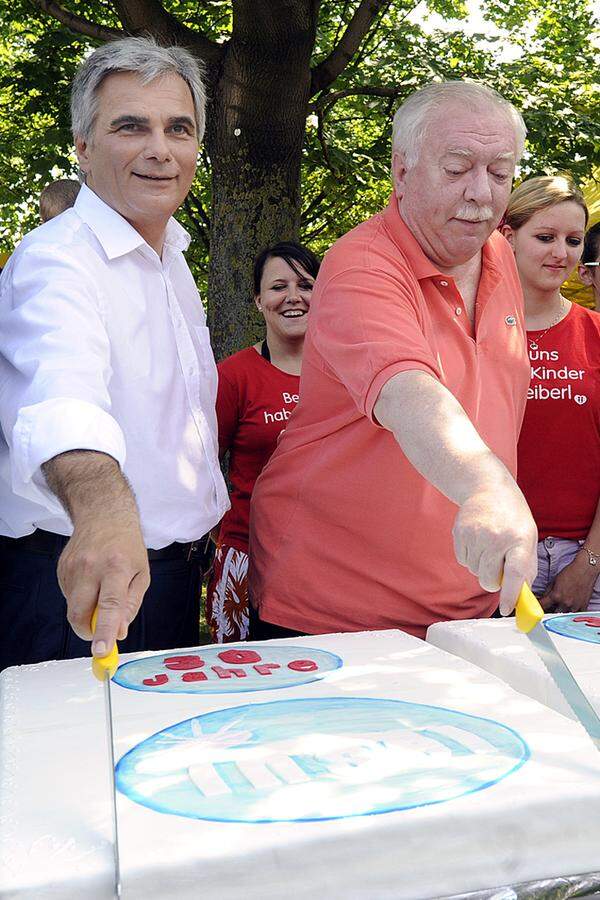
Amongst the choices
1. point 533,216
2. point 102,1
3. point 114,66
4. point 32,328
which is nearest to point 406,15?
point 102,1

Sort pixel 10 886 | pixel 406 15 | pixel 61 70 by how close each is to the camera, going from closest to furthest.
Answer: pixel 10 886 < pixel 61 70 < pixel 406 15

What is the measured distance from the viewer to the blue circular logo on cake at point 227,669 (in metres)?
1.44

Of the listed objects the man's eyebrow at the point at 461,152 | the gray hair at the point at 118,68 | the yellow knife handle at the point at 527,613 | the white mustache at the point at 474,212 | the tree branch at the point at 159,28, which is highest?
the tree branch at the point at 159,28

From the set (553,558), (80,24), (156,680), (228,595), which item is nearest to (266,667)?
(156,680)

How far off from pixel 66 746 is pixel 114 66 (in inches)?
56.8

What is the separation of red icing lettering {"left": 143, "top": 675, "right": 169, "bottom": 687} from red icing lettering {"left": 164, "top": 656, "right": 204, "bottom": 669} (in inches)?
2.4

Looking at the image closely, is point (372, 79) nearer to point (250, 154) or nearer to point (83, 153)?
point (250, 154)

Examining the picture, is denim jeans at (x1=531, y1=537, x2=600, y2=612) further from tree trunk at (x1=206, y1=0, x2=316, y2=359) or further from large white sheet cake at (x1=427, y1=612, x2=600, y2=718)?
tree trunk at (x1=206, y1=0, x2=316, y2=359)

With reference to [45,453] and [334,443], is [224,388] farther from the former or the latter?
[45,453]

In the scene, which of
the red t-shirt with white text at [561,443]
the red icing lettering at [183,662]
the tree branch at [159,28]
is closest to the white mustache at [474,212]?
the red t-shirt with white text at [561,443]

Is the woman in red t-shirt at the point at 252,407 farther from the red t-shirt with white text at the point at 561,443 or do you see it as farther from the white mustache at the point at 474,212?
the white mustache at the point at 474,212

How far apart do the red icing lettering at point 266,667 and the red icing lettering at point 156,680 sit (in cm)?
14

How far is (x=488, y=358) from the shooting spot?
202 centimetres

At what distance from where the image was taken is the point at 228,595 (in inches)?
124
